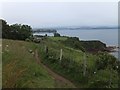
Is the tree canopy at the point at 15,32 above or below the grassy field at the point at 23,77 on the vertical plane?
above

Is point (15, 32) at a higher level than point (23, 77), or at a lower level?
higher

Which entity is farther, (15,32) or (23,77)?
(15,32)

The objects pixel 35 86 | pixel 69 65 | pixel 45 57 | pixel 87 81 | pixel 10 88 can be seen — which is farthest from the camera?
pixel 45 57

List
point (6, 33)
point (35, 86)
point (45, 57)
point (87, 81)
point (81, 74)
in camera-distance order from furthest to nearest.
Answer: point (6, 33) → point (45, 57) → point (81, 74) → point (87, 81) → point (35, 86)

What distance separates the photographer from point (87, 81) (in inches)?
485


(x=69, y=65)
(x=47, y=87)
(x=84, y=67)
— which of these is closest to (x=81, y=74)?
(x=84, y=67)

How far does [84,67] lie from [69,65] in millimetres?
1485

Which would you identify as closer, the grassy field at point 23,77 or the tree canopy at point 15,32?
the grassy field at point 23,77

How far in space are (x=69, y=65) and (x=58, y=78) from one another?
154cm

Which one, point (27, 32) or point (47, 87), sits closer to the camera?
point (47, 87)

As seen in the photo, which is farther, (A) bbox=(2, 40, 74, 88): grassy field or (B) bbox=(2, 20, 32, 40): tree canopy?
(B) bbox=(2, 20, 32, 40): tree canopy

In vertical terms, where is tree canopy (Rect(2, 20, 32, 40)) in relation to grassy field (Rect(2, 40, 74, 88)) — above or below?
above

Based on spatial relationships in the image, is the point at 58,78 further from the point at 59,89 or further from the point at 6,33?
the point at 6,33

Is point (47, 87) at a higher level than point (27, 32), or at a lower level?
lower
